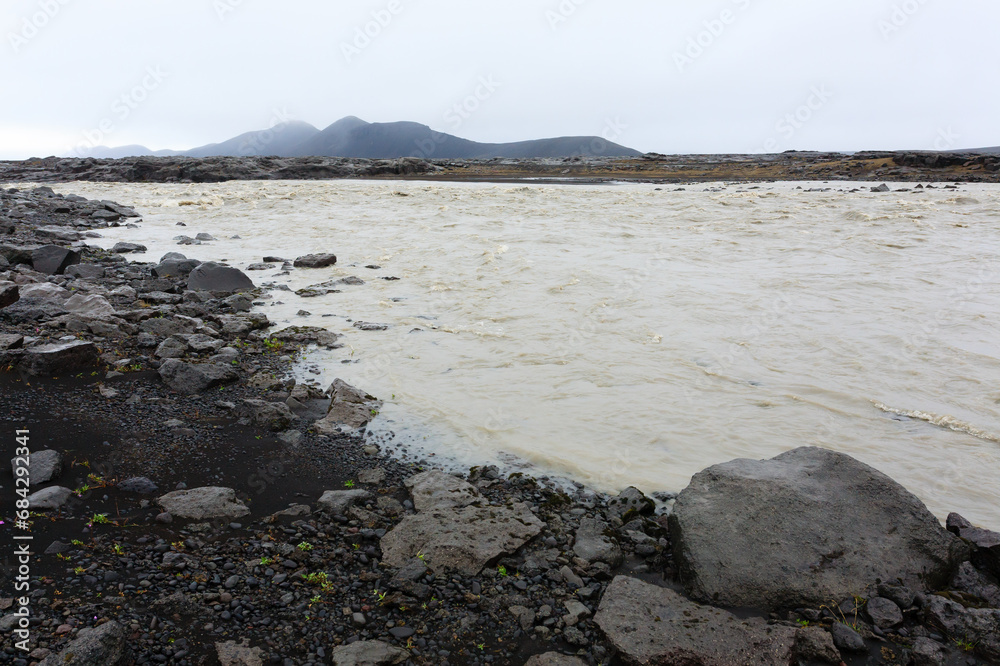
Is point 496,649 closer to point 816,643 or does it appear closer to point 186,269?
point 816,643

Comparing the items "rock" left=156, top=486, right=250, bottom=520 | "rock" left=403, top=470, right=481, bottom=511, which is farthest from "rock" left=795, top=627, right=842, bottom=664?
"rock" left=156, top=486, right=250, bottom=520

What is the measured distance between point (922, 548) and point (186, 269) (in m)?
14.3

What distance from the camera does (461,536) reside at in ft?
15.3

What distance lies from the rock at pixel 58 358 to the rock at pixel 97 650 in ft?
16.4

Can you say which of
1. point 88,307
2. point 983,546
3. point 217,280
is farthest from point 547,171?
point 983,546

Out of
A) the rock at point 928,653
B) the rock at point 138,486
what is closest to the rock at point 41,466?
the rock at point 138,486

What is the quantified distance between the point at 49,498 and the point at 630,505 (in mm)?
4922

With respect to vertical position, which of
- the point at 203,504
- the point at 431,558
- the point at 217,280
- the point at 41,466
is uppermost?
the point at 217,280

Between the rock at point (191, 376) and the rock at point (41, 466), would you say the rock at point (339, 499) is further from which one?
the rock at point (191, 376)

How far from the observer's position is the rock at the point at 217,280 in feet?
40.7

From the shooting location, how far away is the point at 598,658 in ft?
11.9

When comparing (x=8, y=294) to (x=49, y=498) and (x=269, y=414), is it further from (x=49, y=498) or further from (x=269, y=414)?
(x=49, y=498)

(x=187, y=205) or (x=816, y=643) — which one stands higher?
(x=187, y=205)

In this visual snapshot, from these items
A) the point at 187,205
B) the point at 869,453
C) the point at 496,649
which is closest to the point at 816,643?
the point at 496,649
